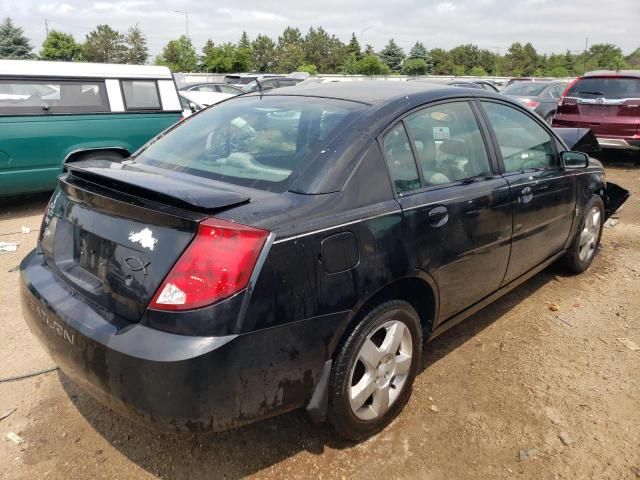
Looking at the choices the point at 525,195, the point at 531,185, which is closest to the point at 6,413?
the point at 525,195

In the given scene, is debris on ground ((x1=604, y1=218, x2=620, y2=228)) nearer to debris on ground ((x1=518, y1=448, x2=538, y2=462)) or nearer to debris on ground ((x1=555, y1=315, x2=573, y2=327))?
debris on ground ((x1=555, y1=315, x2=573, y2=327))

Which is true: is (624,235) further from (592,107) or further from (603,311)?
(592,107)

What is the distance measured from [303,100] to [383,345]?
1.40m

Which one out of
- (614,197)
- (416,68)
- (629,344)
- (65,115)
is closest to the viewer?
(629,344)

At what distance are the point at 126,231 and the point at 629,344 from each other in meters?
3.25

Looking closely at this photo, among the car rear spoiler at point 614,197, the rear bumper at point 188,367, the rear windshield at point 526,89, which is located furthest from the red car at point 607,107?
the rear bumper at point 188,367

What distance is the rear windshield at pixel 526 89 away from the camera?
12.9m

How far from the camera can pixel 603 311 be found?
3.98 metres

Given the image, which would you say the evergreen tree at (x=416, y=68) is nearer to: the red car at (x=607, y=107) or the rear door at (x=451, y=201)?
the red car at (x=607, y=107)

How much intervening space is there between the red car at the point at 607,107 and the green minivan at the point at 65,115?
24.7 feet

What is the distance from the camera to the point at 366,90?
2.95 m

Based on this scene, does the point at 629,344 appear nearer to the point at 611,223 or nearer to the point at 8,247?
the point at 611,223

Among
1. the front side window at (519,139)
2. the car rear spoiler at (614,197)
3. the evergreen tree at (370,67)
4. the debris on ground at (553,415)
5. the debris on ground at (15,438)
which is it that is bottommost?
the debris on ground at (15,438)

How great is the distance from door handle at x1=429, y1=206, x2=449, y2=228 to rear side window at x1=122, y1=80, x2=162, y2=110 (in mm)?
5673
